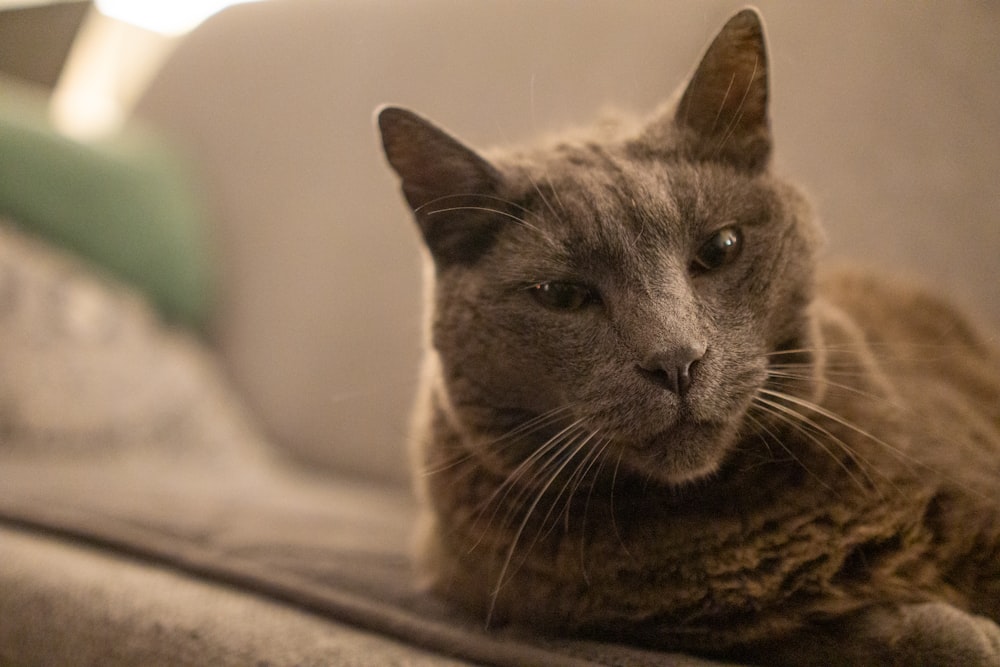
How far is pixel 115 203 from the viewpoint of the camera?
1.69m

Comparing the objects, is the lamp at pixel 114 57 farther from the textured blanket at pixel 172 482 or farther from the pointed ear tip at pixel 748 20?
the pointed ear tip at pixel 748 20

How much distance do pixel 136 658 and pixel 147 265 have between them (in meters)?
1.22

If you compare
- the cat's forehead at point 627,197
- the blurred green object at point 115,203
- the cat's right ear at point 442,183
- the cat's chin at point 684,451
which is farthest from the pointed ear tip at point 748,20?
the blurred green object at point 115,203

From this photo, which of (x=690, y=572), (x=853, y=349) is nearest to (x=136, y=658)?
(x=690, y=572)

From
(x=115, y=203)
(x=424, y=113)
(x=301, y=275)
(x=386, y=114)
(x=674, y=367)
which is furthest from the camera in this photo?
(x=115, y=203)

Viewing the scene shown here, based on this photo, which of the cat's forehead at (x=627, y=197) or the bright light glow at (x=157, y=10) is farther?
the bright light glow at (x=157, y=10)

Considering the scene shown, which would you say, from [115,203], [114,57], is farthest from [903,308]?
[115,203]

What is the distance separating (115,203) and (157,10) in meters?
0.82

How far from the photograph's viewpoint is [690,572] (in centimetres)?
67

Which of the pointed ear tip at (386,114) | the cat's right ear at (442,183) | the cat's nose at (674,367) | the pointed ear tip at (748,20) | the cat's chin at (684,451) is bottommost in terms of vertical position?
the cat's chin at (684,451)

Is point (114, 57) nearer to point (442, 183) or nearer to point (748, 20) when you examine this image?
point (442, 183)

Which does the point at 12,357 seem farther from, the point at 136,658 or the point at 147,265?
the point at 136,658

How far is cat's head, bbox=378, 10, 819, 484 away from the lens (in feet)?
2.11

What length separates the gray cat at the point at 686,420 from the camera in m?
0.65
